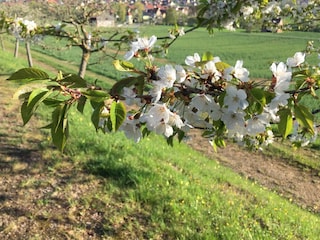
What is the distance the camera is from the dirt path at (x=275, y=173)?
7289 millimetres

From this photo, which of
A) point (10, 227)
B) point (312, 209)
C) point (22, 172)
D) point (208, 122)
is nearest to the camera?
point (208, 122)

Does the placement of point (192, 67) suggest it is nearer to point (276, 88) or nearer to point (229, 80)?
point (229, 80)

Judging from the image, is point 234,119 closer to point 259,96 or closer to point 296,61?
point 259,96

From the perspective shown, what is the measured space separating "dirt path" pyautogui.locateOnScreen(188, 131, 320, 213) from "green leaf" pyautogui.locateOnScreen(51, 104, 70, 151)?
6.22 meters

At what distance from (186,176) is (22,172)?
7.75ft

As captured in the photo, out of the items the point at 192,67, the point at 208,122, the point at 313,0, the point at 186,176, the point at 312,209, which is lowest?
the point at 312,209

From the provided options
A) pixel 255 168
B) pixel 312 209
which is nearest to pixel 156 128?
pixel 312 209

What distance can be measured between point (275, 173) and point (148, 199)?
14.9 feet

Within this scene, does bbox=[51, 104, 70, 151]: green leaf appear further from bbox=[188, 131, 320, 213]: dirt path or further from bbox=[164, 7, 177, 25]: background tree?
bbox=[188, 131, 320, 213]: dirt path

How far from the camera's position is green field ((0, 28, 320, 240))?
4.14m

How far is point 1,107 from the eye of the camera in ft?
27.7

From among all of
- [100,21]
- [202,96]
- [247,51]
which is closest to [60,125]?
[202,96]

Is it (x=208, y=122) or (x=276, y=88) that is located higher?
(x=276, y=88)

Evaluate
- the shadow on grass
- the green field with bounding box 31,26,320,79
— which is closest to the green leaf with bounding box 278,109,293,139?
the shadow on grass
